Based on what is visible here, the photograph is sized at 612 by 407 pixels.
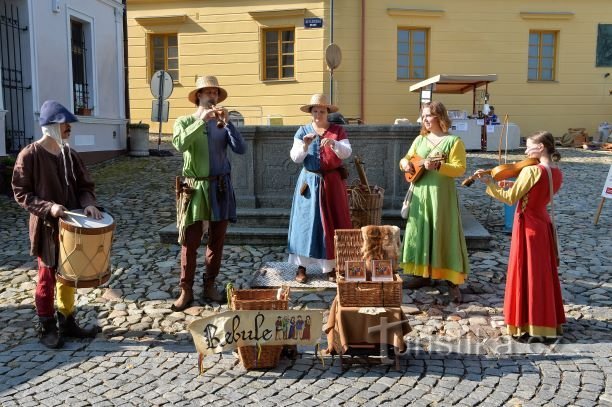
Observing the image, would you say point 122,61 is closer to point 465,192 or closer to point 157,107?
point 157,107

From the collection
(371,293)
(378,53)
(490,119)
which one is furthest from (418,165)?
(378,53)

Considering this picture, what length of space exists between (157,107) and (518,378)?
41.5 ft

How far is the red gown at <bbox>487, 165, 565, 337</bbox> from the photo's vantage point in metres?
4.18

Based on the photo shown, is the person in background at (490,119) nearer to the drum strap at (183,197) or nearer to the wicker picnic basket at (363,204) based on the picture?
the wicker picnic basket at (363,204)

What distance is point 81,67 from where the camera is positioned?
13.3 m

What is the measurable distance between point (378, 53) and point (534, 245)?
1545 centimetres

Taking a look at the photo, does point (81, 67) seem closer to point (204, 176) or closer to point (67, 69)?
point (67, 69)

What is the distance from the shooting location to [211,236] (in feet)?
16.9

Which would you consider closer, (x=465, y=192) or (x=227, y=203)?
(x=227, y=203)

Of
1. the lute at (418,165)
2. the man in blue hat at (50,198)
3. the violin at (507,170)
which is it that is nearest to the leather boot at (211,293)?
the man in blue hat at (50,198)

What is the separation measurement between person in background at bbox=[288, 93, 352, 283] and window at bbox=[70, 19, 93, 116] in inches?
349

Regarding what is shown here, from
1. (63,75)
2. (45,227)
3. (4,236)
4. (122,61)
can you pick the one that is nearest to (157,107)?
(122,61)

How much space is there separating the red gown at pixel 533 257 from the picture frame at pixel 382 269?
882 millimetres

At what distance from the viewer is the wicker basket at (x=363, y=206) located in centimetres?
599
